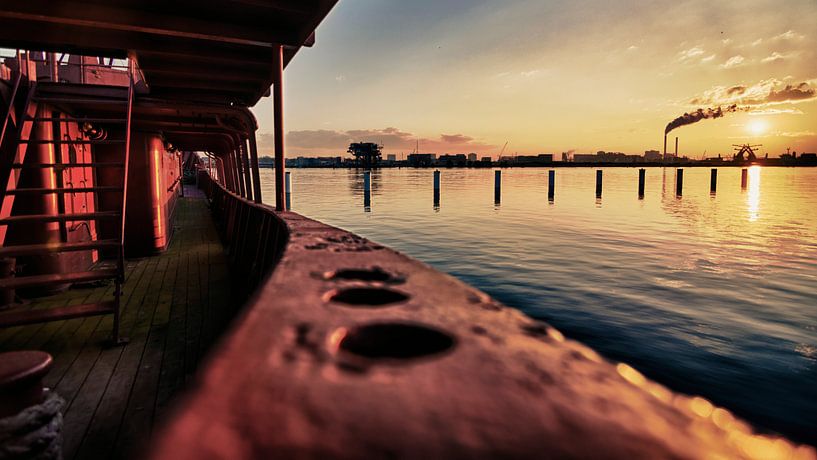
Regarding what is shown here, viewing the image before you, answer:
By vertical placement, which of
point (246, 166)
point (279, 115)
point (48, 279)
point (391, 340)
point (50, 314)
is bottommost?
point (50, 314)

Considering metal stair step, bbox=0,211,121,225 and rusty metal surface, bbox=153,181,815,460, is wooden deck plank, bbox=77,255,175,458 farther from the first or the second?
rusty metal surface, bbox=153,181,815,460

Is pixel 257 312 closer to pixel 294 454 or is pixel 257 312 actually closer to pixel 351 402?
pixel 351 402

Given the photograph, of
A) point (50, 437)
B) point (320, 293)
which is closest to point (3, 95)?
point (50, 437)

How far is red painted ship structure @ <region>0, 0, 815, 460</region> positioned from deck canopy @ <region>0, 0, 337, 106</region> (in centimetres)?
3

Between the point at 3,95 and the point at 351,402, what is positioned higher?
the point at 3,95

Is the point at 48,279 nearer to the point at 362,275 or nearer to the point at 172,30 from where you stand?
the point at 172,30

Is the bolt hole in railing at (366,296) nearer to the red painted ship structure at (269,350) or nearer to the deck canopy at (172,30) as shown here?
the red painted ship structure at (269,350)

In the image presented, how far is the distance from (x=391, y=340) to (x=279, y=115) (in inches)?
234

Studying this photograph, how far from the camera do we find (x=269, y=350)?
1073mm

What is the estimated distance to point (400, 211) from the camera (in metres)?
31.7

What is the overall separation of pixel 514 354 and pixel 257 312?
825 millimetres

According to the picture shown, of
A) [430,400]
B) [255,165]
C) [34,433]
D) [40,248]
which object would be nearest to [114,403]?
[34,433]

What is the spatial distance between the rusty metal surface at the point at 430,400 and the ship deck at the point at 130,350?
1.34m

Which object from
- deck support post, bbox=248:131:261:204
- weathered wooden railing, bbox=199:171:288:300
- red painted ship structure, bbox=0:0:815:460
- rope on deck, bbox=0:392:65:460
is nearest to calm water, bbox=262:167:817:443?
weathered wooden railing, bbox=199:171:288:300
